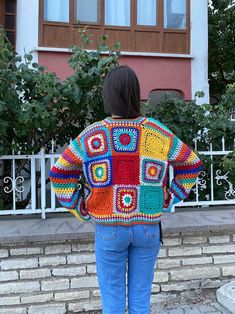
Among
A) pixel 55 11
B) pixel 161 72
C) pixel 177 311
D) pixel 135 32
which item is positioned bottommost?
pixel 177 311

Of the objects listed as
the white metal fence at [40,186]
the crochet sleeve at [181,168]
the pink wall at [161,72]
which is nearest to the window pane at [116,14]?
the pink wall at [161,72]

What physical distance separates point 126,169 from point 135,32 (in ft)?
26.8

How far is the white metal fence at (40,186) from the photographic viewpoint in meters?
3.35

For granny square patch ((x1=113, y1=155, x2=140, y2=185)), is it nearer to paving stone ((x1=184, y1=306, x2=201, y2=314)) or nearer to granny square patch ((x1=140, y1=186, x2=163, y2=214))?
granny square patch ((x1=140, y1=186, x2=163, y2=214))

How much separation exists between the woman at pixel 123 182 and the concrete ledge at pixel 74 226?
3.67 feet

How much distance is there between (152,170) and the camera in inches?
77.1

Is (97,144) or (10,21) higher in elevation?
(10,21)

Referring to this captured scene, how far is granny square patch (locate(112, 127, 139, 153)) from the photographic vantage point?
1.92m

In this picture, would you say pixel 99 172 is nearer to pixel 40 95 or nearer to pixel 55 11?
pixel 40 95

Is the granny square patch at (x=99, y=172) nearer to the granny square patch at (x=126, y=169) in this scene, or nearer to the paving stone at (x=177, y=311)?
the granny square patch at (x=126, y=169)

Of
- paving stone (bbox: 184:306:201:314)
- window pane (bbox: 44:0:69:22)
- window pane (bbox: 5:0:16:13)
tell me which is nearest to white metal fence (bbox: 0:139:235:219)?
paving stone (bbox: 184:306:201:314)

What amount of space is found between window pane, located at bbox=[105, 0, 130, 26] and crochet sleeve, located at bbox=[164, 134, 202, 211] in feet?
26.2

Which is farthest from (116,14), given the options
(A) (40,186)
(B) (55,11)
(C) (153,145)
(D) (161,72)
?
(C) (153,145)

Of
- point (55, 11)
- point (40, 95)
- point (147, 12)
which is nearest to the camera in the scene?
point (40, 95)
